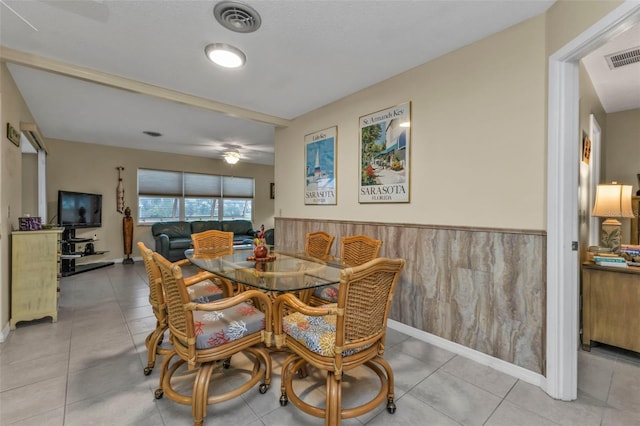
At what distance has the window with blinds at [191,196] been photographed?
262 inches

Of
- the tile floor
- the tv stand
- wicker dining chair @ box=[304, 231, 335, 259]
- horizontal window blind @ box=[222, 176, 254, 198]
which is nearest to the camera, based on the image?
the tile floor

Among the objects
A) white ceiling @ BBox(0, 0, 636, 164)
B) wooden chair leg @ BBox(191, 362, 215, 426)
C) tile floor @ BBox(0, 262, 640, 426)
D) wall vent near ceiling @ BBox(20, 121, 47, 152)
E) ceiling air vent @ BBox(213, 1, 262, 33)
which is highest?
white ceiling @ BBox(0, 0, 636, 164)

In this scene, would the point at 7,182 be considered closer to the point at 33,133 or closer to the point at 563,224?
the point at 33,133

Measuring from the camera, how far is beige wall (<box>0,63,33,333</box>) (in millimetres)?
2496

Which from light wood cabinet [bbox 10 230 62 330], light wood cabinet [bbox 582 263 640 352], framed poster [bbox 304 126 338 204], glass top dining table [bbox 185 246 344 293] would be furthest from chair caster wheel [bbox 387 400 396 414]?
light wood cabinet [bbox 10 230 62 330]

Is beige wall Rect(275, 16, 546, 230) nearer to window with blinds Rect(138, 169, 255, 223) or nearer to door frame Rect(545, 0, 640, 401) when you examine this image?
door frame Rect(545, 0, 640, 401)

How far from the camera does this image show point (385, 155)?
9.64 ft

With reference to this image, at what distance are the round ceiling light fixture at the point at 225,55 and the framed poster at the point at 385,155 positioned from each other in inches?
54.8

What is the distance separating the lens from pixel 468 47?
2316 mm

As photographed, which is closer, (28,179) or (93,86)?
(93,86)

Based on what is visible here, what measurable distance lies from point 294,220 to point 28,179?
492 cm

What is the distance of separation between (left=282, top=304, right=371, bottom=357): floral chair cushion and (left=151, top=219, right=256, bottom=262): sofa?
193 inches

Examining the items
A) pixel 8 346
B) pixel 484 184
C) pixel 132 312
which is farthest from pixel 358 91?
pixel 8 346

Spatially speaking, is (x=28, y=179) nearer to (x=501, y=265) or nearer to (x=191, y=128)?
(x=191, y=128)
